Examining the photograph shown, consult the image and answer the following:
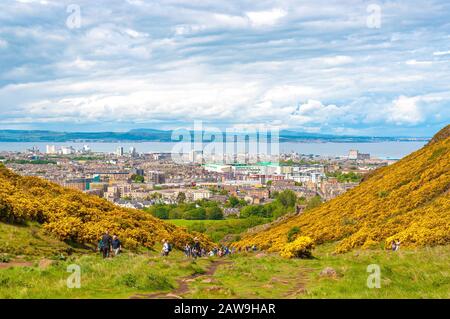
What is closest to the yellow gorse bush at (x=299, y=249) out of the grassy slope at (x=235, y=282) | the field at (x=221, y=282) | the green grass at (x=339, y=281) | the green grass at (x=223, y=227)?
the green grass at (x=339, y=281)

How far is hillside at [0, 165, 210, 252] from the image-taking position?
27812 millimetres

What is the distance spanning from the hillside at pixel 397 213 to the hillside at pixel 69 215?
383 inches

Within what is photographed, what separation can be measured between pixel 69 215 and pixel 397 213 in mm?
22486

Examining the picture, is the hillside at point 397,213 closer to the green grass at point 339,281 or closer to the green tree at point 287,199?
the green grass at point 339,281

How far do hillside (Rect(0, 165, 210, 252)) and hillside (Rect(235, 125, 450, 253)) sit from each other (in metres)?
9.73

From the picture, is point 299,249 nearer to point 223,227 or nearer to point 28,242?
point 28,242

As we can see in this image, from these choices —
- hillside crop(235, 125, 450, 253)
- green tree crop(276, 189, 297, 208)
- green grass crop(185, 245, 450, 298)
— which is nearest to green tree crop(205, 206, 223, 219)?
green tree crop(276, 189, 297, 208)

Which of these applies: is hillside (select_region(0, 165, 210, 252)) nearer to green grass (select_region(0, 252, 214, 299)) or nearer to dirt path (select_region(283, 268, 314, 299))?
green grass (select_region(0, 252, 214, 299))

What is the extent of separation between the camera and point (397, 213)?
3884 centimetres
